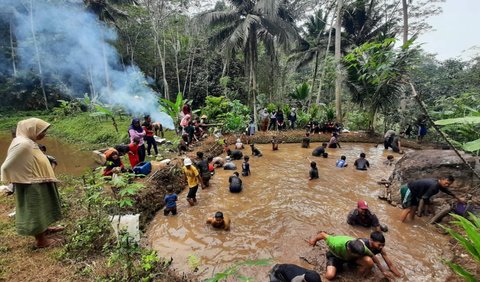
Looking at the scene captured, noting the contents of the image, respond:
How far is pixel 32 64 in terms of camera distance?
84.6 feet

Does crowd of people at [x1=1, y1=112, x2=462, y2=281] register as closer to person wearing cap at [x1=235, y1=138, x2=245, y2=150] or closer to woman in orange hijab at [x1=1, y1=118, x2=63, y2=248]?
woman in orange hijab at [x1=1, y1=118, x2=63, y2=248]

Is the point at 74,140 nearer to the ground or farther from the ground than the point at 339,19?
nearer to the ground

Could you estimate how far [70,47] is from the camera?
26516 mm

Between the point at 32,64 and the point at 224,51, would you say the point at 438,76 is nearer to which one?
the point at 224,51

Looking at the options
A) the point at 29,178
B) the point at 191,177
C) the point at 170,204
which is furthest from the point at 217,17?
the point at 29,178

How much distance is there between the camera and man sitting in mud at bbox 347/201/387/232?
229 inches

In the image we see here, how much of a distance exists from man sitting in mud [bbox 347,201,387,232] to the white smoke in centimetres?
1997

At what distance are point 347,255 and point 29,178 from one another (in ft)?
16.1

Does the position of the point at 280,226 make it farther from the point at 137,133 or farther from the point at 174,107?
the point at 174,107

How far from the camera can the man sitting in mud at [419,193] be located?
611 cm

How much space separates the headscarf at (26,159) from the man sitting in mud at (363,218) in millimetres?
5733

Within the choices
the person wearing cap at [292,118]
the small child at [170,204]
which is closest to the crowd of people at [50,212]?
the small child at [170,204]

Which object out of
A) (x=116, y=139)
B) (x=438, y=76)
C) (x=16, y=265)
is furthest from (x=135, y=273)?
(x=438, y=76)

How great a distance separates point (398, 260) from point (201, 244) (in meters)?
3.80
